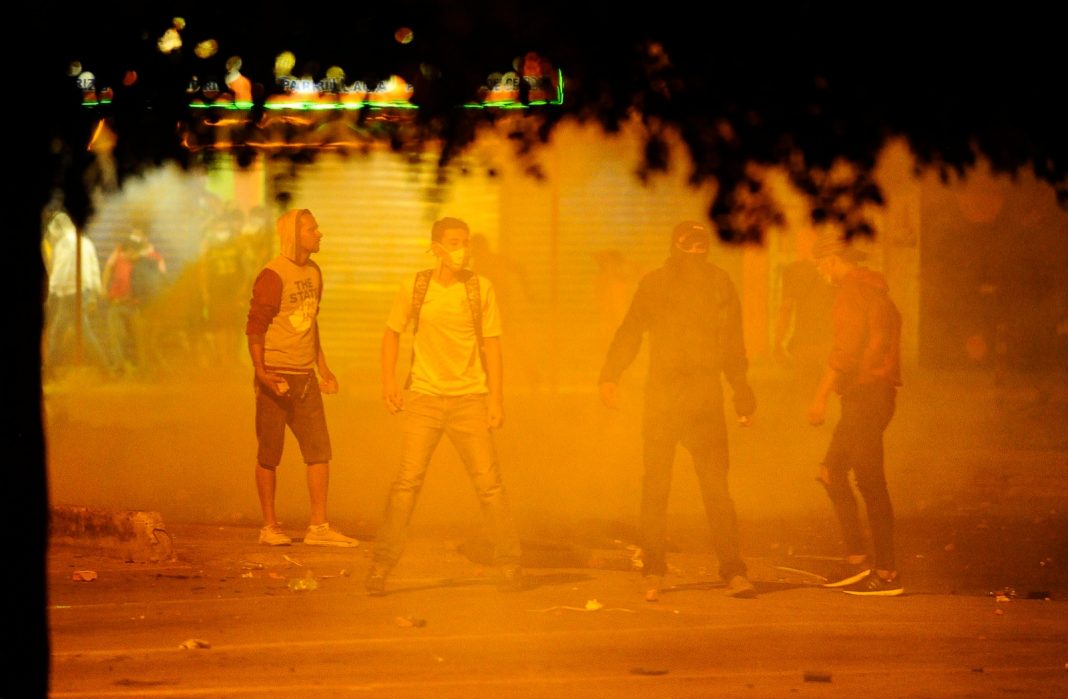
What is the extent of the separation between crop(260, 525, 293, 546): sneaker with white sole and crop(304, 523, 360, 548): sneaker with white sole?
5.1 inches

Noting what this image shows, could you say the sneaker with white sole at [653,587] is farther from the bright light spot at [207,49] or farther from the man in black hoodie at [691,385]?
the bright light spot at [207,49]

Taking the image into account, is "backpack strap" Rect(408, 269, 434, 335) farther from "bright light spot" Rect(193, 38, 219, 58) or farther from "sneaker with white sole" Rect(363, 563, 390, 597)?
"bright light spot" Rect(193, 38, 219, 58)

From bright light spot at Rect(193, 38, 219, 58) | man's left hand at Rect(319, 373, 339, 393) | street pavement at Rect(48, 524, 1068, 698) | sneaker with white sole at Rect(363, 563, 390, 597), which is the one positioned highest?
bright light spot at Rect(193, 38, 219, 58)

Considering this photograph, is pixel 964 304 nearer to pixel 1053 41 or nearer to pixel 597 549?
pixel 597 549

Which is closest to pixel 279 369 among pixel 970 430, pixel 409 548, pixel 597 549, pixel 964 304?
pixel 409 548

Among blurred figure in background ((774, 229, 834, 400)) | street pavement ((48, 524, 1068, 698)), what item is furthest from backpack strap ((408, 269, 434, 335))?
blurred figure in background ((774, 229, 834, 400))

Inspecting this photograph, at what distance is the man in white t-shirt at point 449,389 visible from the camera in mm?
7332

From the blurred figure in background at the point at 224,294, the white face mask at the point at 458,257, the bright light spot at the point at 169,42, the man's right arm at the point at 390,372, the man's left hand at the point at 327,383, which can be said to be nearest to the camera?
the bright light spot at the point at 169,42

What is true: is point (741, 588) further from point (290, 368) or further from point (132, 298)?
point (132, 298)

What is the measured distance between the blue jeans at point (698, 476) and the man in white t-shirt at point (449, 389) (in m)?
0.72

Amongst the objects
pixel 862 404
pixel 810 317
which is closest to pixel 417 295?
pixel 862 404

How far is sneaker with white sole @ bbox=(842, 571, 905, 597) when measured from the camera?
24.3ft

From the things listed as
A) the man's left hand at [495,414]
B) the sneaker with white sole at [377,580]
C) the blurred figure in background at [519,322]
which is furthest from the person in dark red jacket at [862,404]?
the blurred figure in background at [519,322]

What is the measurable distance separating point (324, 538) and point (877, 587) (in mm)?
3214
